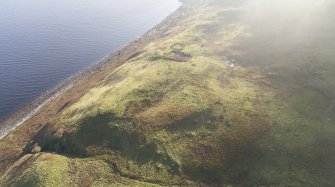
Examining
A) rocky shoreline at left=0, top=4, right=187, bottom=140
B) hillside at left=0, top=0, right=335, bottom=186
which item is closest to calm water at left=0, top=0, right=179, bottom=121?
rocky shoreline at left=0, top=4, right=187, bottom=140

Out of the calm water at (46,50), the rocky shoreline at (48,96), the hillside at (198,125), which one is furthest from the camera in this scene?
the calm water at (46,50)

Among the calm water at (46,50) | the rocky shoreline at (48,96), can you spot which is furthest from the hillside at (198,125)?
the calm water at (46,50)

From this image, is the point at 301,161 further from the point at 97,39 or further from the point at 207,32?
the point at 97,39

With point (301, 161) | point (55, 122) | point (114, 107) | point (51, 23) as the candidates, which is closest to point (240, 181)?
point (301, 161)

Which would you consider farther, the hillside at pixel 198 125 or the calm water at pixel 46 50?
the calm water at pixel 46 50

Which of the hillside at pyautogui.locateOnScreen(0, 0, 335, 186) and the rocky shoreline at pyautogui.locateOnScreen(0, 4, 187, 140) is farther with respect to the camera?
the rocky shoreline at pyautogui.locateOnScreen(0, 4, 187, 140)

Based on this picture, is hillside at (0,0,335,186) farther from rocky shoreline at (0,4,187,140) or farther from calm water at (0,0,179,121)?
calm water at (0,0,179,121)

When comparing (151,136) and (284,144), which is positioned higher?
(151,136)

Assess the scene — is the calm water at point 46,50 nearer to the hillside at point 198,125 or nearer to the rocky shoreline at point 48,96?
the rocky shoreline at point 48,96

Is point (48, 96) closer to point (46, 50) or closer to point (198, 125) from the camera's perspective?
point (46, 50)
